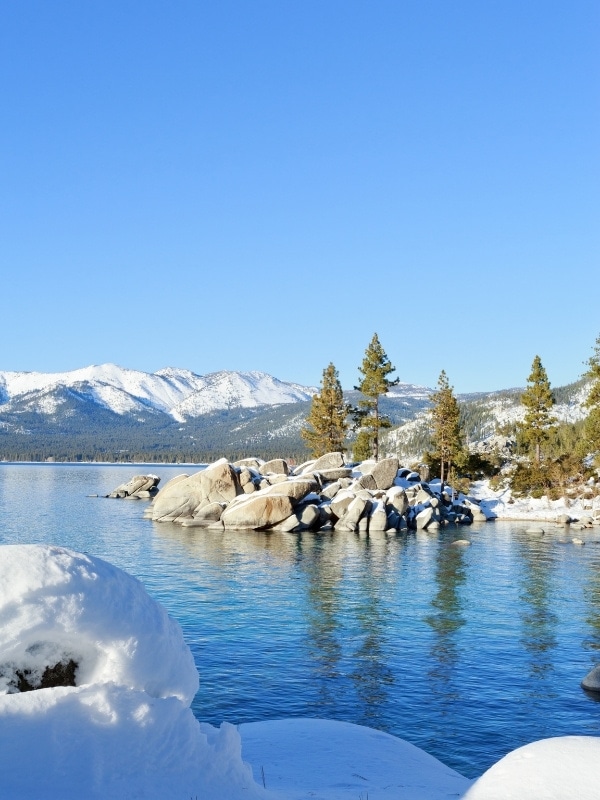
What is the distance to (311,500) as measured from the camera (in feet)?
184

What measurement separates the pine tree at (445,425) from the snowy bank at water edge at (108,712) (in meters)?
69.5

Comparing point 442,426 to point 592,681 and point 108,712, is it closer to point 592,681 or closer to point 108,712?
point 592,681

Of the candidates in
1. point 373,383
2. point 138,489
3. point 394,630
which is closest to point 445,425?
point 373,383

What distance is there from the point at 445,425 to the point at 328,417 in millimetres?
13334

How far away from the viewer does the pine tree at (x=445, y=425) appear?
255ft

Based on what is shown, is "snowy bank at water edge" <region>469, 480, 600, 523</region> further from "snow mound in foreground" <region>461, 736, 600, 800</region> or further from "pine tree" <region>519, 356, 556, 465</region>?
"snow mound in foreground" <region>461, 736, 600, 800</region>

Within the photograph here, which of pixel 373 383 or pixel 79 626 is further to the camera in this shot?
pixel 373 383

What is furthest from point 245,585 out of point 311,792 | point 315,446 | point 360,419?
point 315,446

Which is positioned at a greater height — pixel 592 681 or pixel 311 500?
pixel 311 500

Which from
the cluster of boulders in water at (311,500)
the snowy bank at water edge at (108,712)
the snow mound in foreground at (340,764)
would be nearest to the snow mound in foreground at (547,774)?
the snowy bank at water edge at (108,712)

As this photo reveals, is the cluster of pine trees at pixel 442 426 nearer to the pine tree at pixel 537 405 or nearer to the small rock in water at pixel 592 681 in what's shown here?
the pine tree at pixel 537 405

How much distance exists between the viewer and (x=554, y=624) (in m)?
23.7

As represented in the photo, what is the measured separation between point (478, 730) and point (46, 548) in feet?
35.7

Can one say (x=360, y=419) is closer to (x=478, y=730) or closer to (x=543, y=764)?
(x=478, y=730)
